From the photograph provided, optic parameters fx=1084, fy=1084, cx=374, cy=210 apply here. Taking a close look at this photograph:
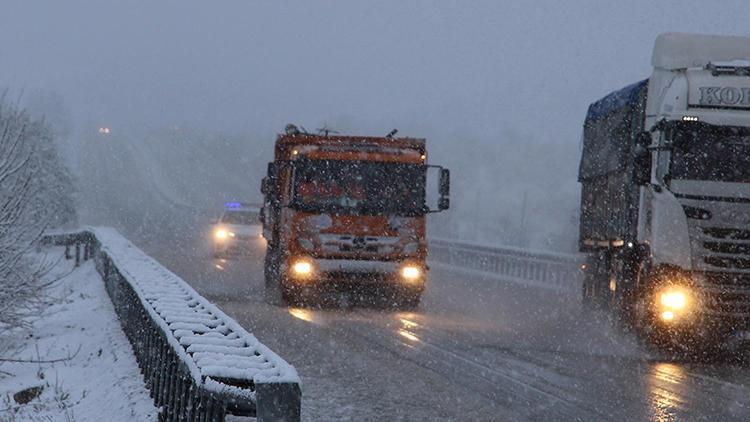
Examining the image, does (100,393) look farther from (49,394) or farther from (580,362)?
(580,362)

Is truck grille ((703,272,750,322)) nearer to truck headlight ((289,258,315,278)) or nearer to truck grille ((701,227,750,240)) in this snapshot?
truck grille ((701,227,750,240))

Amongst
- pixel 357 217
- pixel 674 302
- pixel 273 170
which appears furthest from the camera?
pixel 273 170

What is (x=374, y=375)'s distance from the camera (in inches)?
418

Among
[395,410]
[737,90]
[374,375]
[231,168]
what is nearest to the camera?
[395,410]

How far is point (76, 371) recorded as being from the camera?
11.8 meters

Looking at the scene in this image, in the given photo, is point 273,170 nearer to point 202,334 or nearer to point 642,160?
point 642,160

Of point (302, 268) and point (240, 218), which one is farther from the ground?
point (302, 268)

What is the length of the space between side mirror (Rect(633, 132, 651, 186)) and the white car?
20.0 metres

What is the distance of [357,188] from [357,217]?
19.6 inches

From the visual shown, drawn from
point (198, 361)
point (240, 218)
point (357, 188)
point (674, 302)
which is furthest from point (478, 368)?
point (240, 218)

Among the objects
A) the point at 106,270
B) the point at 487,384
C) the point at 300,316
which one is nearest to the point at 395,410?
the point at 487,384

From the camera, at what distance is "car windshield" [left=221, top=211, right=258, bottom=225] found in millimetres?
32812

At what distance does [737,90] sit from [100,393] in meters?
8.41

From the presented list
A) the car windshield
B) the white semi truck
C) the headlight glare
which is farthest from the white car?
the white semi truck
